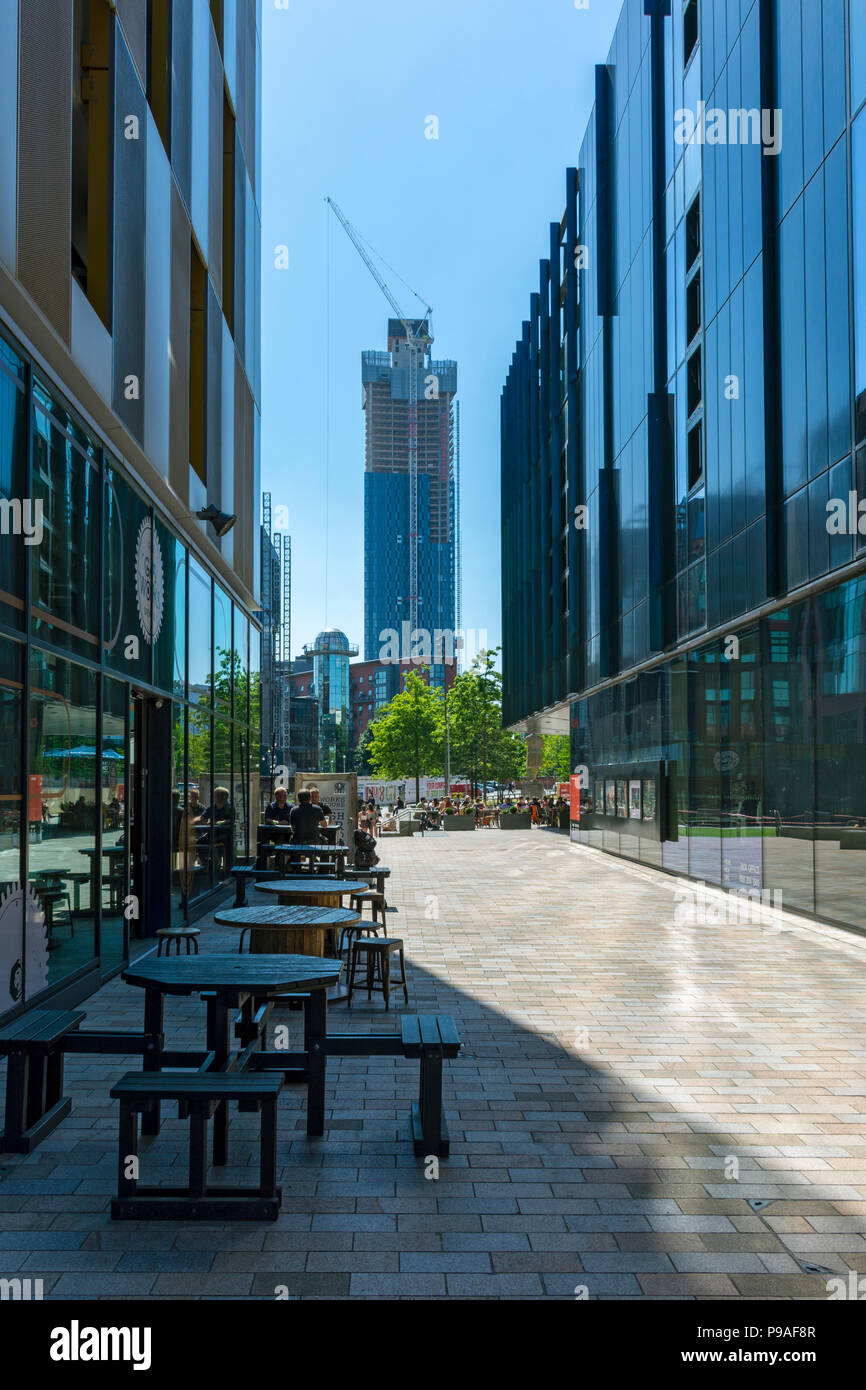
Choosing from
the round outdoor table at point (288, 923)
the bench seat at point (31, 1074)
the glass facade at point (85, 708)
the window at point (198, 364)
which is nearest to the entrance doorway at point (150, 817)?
the glass facade at point (85, 708)

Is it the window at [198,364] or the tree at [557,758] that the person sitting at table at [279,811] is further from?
the tree at [557,758]

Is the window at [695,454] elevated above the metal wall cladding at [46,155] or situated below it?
above

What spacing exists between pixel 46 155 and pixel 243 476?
1185 centimetres

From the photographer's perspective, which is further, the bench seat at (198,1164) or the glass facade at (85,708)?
the glass facade at (85,708)

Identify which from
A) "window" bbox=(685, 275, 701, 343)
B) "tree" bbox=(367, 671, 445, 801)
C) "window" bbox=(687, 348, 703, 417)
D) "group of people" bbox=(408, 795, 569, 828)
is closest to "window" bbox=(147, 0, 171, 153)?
"window" bbox=(687, 348, 703, 417)

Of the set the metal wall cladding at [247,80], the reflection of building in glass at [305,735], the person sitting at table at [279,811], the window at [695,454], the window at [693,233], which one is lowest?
the person sitting at table at [279,811]

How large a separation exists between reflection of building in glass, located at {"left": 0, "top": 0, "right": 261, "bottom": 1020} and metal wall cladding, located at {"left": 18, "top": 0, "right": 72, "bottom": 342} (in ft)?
0.06

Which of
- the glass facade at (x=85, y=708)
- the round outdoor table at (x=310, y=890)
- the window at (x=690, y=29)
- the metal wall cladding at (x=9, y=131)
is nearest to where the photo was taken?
the metal wall cladding at (x=9, y=131)

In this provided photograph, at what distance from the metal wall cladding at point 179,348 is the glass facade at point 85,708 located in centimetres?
69

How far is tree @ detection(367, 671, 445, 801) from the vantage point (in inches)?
3076

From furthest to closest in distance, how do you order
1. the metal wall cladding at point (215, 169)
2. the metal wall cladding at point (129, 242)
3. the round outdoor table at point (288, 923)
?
the metal wall cladding at point (215, 169) → the metal wall cladding at point (129, 242) → the round outdoor table at point (288, 923)

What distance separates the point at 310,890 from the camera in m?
9.28

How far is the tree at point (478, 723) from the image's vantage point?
2707 inches

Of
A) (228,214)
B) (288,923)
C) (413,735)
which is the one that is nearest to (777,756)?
(288,923)
